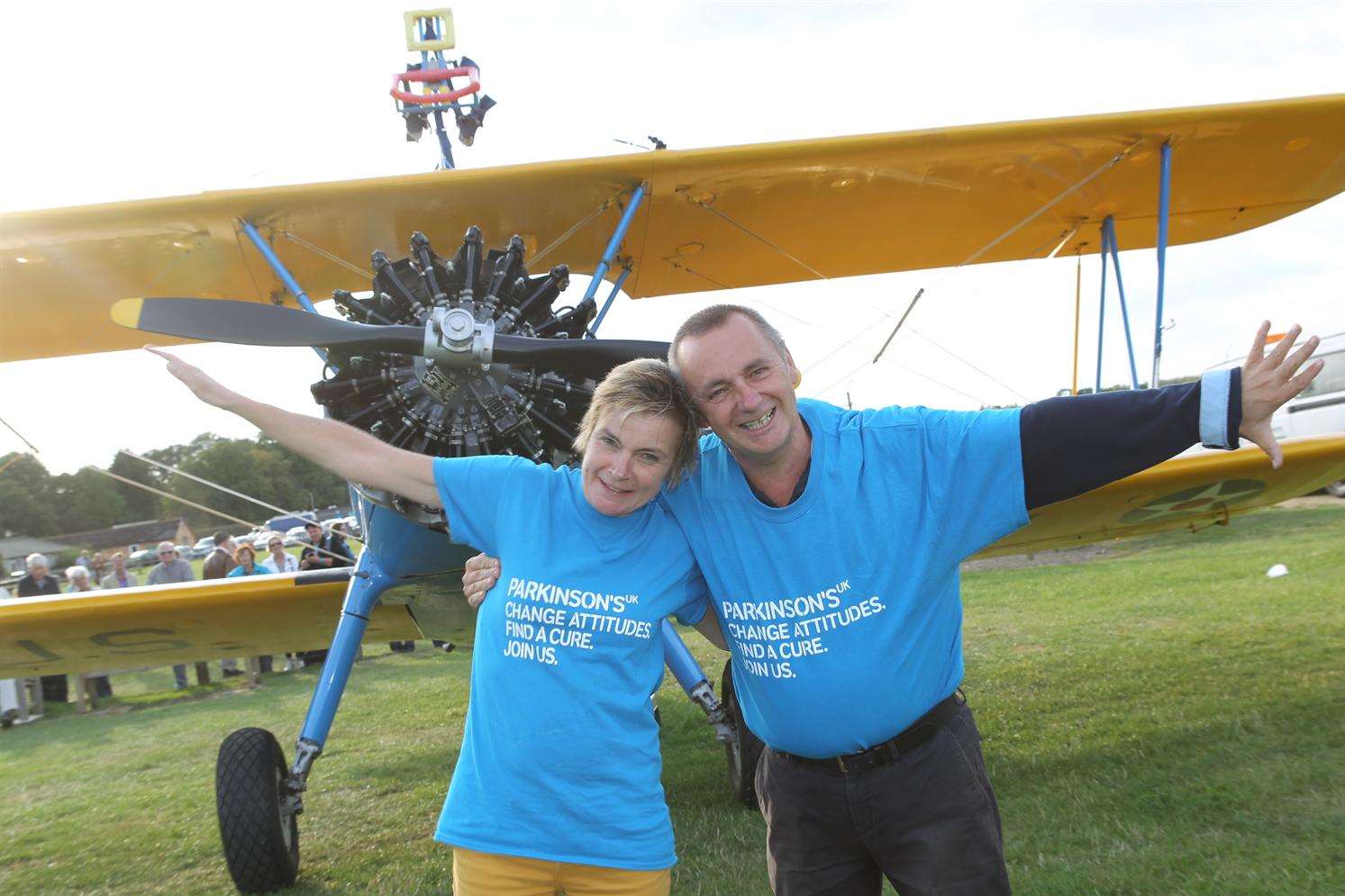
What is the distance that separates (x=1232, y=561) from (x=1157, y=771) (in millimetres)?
8458

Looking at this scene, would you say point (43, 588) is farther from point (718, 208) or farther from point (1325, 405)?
point (1325, 405)

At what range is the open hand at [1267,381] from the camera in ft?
5.03

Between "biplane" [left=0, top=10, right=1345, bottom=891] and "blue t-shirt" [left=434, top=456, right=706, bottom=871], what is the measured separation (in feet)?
4.23

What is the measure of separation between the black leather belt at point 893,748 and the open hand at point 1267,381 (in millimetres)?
757

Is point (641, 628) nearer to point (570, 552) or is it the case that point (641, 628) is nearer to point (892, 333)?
point (570, 552)

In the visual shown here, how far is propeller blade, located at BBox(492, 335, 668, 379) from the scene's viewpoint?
3322 millimetres

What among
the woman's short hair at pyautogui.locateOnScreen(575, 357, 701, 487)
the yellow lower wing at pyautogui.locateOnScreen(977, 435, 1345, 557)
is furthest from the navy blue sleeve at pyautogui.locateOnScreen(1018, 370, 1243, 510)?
the yellow lower wing at pyautogui.locateOnScreen(977, 435, 1345, 557)

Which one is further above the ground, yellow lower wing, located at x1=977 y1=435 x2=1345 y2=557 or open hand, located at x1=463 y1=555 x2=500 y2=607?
Answer: open hand, located at x1=463 y1=555 x2=500 y2=607

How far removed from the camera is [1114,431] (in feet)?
5.43

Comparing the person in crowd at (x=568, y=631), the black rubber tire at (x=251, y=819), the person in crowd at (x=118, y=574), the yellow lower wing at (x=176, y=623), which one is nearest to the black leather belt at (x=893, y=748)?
the person in crowd at (x=568, y=631)

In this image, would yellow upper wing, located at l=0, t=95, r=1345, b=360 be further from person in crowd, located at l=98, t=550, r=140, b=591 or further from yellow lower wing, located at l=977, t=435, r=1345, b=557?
person in crowd, located at l=98, t=550, r=140, b=591

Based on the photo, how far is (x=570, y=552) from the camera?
6.02ft

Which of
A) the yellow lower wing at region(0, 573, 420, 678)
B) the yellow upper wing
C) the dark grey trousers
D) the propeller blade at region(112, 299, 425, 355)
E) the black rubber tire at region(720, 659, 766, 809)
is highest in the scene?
the yellow upper wing

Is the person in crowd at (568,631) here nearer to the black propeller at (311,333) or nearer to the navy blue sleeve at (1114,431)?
the navy blue sleeve at (1114,431)
